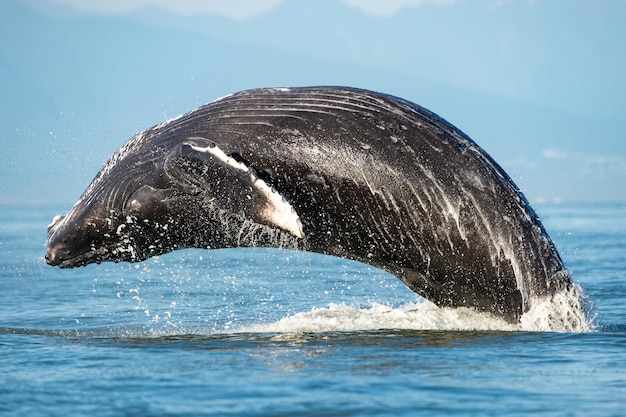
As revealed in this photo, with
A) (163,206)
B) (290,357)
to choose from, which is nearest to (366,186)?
(290,357)

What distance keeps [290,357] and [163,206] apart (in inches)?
150

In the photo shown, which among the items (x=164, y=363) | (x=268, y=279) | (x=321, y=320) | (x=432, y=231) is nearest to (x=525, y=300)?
(x=432, y=231)

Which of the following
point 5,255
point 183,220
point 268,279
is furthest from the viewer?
point 5,255

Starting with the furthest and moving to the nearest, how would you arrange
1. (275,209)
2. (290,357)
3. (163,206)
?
1. (163,206)
2. (275,209)
3. (290,357)

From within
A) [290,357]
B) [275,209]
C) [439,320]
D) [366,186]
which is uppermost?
[366,186]

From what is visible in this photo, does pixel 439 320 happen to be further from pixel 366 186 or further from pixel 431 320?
pixel 366 186

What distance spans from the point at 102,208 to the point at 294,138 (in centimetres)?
333

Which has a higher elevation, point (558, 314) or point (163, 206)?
point (163, 206)

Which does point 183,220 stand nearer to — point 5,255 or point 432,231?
point 432,231

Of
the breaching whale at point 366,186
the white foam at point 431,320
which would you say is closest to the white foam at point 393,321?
the white foam at point 431,320

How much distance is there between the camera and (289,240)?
15.3 m

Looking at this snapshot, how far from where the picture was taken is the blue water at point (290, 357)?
1005cm

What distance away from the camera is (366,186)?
14352 mm

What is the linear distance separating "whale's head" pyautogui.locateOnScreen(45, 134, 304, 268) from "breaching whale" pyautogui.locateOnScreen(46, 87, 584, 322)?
0.03 meters
